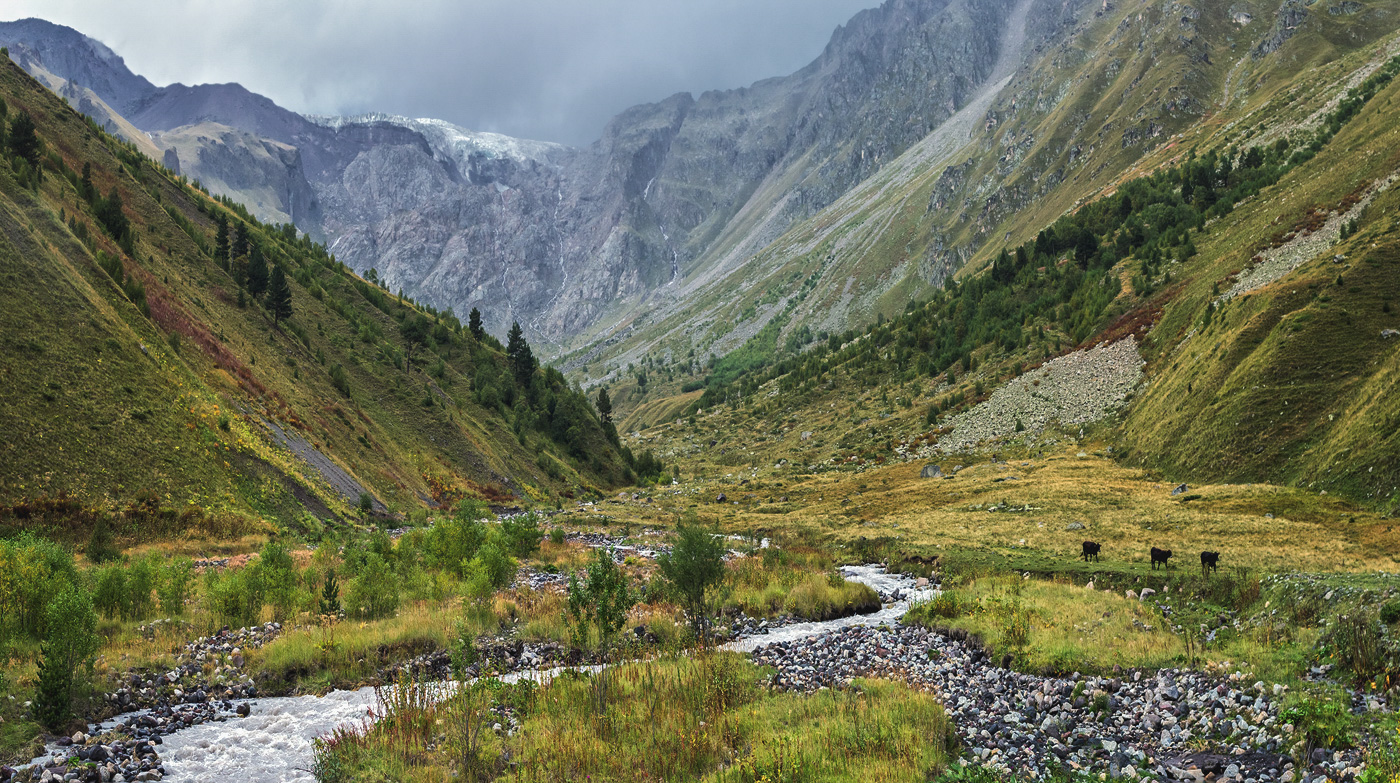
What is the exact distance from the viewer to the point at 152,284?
48750 millimetres

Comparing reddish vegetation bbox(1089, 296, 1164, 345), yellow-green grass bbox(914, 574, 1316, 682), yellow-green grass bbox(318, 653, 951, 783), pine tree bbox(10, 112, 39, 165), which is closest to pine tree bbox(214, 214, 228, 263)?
pine tree bbox(10, 112, 39, 165)

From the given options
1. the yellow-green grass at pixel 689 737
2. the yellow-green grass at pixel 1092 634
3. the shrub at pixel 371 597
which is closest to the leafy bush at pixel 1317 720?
the yellow-green grass at pixel 1092 634

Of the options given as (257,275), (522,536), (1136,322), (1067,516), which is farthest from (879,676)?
(1136,322)

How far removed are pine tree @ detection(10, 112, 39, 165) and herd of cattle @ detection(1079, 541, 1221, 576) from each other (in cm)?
7670

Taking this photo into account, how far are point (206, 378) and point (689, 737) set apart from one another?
4330 centimetres

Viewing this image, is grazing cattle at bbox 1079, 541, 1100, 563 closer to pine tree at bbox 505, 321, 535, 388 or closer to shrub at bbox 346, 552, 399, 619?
shrub at bbox 346, 552, 399, 619

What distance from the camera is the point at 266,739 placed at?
1452cm

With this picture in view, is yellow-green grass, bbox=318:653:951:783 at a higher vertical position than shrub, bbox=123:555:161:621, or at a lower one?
lower

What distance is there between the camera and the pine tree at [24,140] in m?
50.7

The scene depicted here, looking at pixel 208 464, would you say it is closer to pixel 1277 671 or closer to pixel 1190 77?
pixel 1277 671

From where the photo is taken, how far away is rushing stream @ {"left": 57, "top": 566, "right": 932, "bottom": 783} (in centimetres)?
1302

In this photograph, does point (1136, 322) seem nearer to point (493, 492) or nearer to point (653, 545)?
point (653, 545)

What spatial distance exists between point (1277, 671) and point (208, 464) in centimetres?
4333

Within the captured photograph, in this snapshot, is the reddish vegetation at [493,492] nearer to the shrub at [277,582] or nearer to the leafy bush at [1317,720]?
the shrub at [277,582]
